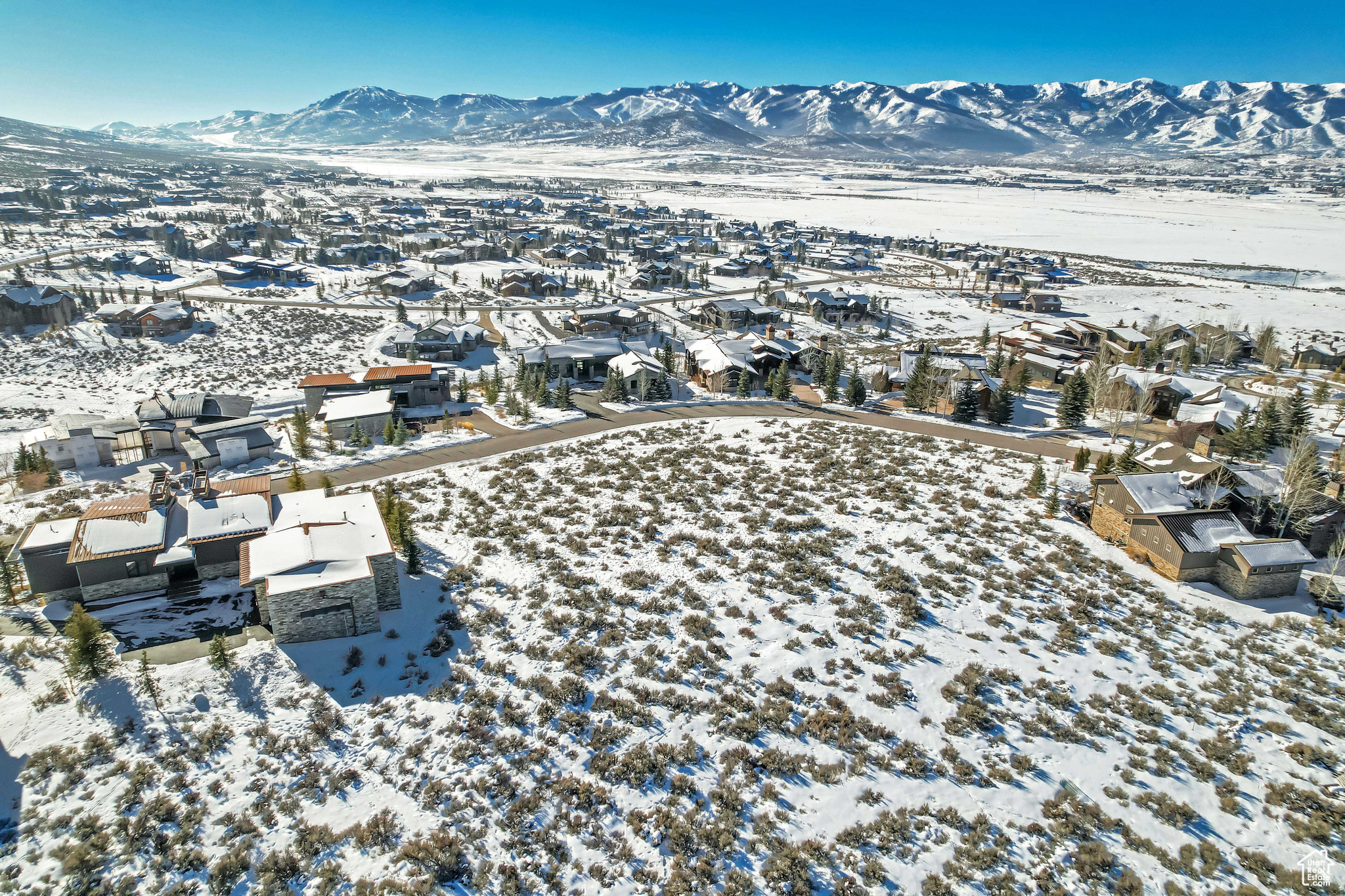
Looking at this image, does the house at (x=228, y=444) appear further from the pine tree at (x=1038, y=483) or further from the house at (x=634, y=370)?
the pine tree at (x=1038, y=483)

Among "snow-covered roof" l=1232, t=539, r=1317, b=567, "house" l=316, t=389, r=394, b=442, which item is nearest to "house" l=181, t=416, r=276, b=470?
"house" l=316, t=389, r=394, b=442

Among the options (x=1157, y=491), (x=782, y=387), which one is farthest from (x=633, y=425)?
(x=1157, y=491)

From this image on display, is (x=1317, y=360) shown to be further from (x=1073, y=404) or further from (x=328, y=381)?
(x=328, y=381)

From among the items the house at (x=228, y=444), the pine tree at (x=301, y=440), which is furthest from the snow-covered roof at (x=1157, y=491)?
the house at (x=228, y=444)

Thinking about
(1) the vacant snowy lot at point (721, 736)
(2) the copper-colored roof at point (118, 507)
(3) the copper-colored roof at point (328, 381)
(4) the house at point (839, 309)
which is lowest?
(1) the vacant snowy lot at point (721, 736)

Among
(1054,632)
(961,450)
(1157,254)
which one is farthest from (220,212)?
(1157,254)

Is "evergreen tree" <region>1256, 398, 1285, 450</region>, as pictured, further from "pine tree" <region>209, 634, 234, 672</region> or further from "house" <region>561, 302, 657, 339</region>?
"pine tree" <region>209, 634, 234, 672</region>

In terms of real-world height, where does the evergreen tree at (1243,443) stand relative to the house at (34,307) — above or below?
below
